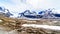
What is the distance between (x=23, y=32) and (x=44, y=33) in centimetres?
30

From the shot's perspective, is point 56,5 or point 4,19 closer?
point 56,5

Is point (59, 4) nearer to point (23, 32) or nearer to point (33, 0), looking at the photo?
point (33, 0)

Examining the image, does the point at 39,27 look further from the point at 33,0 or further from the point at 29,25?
the point at 33,0

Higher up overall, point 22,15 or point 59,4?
point 59,4

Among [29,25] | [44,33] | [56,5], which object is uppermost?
[56,5]

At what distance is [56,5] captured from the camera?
1.71m

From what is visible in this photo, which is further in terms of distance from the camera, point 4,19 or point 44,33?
point 4,19

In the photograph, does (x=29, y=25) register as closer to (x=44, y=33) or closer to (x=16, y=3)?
(x=44, y=33)

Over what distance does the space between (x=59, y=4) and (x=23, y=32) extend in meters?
0.65

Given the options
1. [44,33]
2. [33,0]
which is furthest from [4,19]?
[44,33]

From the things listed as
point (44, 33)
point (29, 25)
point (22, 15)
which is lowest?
point (44, 33)

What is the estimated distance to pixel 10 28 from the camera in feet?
5.81

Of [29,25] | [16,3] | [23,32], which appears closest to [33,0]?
[16,3]

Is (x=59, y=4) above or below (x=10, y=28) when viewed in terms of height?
above
